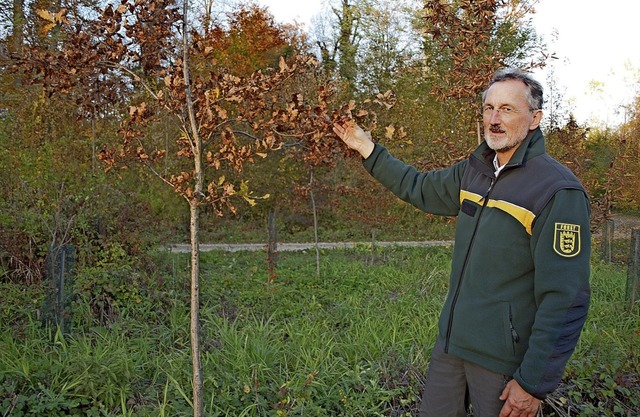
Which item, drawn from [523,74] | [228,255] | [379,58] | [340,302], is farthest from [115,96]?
[379,58]

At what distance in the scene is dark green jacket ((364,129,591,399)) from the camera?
2133 millimetres

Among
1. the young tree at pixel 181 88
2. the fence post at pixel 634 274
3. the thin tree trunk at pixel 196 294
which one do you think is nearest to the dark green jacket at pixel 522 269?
the young tree at pixel 181 88

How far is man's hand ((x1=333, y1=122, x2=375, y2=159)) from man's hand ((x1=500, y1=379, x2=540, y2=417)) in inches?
51.1

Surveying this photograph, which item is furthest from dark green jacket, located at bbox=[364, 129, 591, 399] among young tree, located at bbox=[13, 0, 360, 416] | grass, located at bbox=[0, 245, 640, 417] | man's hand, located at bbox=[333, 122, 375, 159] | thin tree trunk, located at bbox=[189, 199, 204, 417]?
grass, located at bbox=[0, 245, 640, 417]

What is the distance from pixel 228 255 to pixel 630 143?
12.0 meters

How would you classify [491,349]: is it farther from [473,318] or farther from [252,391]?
[252,391]

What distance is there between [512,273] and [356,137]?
1027 millimetres

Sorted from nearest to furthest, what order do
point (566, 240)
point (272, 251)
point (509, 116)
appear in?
point (566, 240)
point (509, 116)
point (272, 251)

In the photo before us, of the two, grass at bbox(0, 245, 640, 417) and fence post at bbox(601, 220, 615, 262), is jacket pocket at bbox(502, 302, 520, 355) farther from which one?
fence post at bbox(601, 220, 615, 262)

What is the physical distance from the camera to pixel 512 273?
7.54ft

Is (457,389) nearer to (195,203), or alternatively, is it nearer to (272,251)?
(195,203)

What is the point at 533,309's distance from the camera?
90.1 inches

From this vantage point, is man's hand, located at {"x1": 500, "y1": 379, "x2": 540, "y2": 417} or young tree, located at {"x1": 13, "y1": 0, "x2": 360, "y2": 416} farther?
young tree, located at {"x1": 13, "y1": 0, "x2": 360, "y2": 416}

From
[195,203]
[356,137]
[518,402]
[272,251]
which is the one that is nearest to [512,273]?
[518,402]
